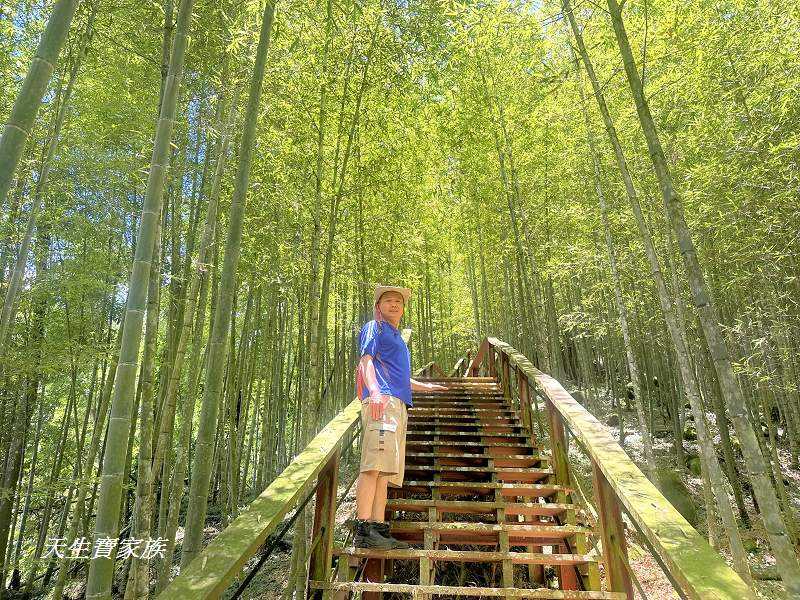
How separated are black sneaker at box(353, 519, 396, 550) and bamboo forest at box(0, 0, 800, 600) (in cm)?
5

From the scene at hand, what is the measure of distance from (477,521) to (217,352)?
2.38 m

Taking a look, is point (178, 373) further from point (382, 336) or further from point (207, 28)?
point (207, 28)

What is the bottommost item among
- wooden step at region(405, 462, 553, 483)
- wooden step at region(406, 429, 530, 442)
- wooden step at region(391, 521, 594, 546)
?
wooden step at region(391, 521, 594, 546)

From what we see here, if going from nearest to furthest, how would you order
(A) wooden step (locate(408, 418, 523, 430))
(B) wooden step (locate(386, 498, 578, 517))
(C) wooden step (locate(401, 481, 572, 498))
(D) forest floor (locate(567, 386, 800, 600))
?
(B) wooden step (locate(386, 498, 578, 517)) → (C) wooden step (locate(401, 481, 572, 498)) → (A) wooden step (locate(408, 418, 523, 430)) → (D) forest floor (locate(567, 386, 800, 600))

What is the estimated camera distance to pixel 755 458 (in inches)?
78.9

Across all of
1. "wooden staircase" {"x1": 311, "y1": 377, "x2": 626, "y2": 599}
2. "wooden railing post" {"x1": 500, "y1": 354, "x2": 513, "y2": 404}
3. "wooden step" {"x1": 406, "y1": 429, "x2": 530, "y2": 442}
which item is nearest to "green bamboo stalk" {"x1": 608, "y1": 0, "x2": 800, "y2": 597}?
"wooden staircase" {"x1": 311, "y1": 377, "x2": 626, "y2": 599}

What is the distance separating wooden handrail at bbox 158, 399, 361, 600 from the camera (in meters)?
1.04

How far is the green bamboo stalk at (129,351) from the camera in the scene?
161cm

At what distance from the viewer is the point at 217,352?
2082 mm

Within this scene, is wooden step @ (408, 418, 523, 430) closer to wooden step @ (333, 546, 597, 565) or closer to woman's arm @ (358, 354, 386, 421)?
wooden step @ (333, 546, 597, 565)

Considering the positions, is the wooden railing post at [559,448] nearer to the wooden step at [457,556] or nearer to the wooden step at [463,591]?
the wooden step at [457,556]

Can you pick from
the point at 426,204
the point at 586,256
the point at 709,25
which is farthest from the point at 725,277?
the point at 426,204

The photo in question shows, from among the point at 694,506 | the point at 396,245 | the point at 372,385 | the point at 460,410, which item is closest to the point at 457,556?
the point at 372,385

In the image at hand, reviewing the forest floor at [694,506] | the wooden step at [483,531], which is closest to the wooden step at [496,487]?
the wooden step at [483,531]
